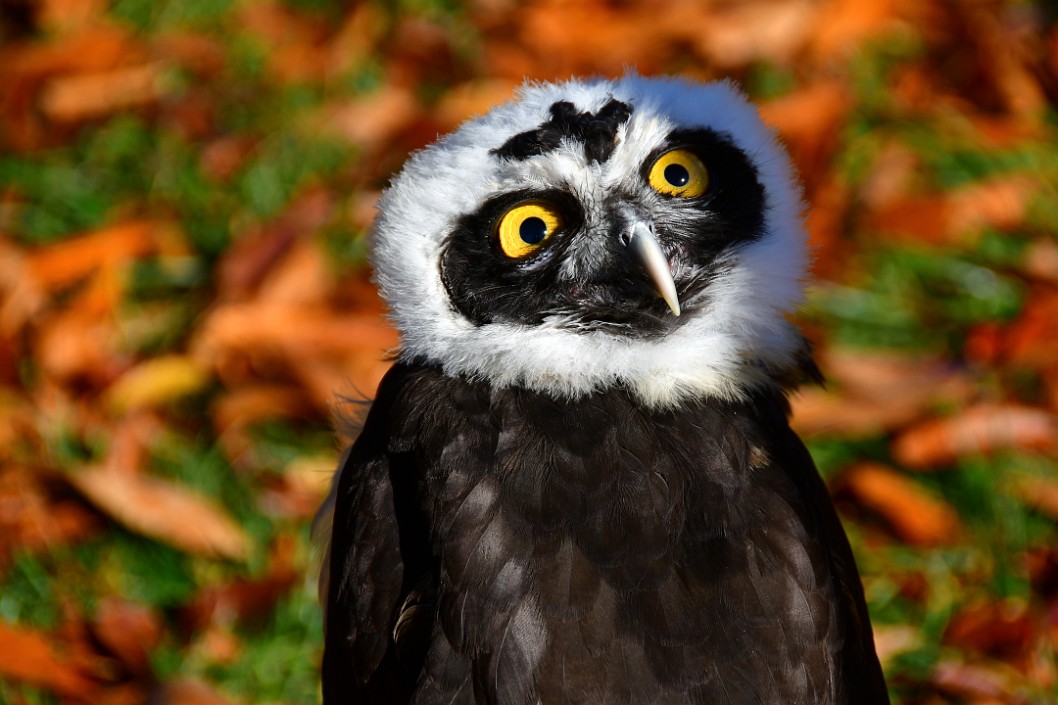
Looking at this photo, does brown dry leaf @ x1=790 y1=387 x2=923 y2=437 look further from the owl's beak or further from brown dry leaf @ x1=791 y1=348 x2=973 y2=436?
the owl's beak

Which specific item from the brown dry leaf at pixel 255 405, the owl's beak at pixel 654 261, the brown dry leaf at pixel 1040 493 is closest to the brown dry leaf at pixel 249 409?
the brown dry leaf at pixel 255 405

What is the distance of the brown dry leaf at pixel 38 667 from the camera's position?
3.58 m

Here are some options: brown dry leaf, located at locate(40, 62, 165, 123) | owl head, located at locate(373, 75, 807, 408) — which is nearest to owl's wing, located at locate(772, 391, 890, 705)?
owl head, located at locate(373, 75, 807, 408)

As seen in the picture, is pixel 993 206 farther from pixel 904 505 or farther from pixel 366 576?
pixel 366 576

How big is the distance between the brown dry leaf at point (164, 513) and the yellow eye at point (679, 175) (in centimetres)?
216

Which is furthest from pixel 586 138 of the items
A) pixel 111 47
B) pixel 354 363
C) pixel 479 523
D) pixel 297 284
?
pixel 111 47

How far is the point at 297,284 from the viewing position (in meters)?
4.80

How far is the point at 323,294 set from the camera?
485 cm

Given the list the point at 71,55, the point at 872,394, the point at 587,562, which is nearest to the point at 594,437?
the point at 587,562

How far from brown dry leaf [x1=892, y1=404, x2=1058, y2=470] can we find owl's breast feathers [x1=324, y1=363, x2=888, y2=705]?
5.13ft

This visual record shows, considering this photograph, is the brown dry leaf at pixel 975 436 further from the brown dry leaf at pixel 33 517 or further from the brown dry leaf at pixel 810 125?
the brown dry leaf at pixel 33 517

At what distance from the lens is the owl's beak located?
2.49m

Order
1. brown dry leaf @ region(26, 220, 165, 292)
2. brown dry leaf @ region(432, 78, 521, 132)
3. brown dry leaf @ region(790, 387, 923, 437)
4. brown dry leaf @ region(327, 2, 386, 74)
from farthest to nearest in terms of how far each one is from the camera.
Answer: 1. brown dry leaf @ region(327, 2, 386, 74)
2. brown dry leaf @ region(432, 78, 521, 132)
3. brown dry leaf @ region(26, 220, 165, 292)
4. brown dry leaf @ region(790, 387, 923, 437)

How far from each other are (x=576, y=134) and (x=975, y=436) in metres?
2.19
